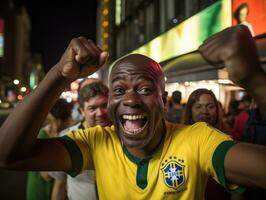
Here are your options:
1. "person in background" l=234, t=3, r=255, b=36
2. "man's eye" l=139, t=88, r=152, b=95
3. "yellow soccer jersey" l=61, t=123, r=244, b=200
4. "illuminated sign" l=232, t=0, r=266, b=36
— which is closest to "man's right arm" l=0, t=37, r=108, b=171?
"yellow soccer jersey" l=61, t=123, r=244, b=200

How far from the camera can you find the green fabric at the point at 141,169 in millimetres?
2129

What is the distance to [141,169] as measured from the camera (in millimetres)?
2172

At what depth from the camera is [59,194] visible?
387 centimetres

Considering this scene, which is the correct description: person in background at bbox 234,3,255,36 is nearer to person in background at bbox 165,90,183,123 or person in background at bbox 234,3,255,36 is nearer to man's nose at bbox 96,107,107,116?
person in background at bbox 165,90,183,123

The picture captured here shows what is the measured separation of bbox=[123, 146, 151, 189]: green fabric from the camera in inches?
83.8

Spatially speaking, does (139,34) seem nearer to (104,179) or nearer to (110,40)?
(110,40)

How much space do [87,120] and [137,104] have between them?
1646 millimetres

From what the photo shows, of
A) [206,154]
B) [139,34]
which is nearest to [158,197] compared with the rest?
[206,154]

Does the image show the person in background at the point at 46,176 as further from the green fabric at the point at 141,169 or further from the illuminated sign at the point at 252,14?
the illuminated sign at the point at 252,14

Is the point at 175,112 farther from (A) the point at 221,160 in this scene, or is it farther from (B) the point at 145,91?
(A) the point at 221,160

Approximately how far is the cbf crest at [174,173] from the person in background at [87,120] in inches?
55.4

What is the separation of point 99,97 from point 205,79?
7.39 m

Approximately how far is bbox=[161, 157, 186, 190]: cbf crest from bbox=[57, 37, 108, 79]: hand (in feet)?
2.27

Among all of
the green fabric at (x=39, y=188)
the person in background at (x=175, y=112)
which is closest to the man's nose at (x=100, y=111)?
the green fabric at (x=39, y=188)
